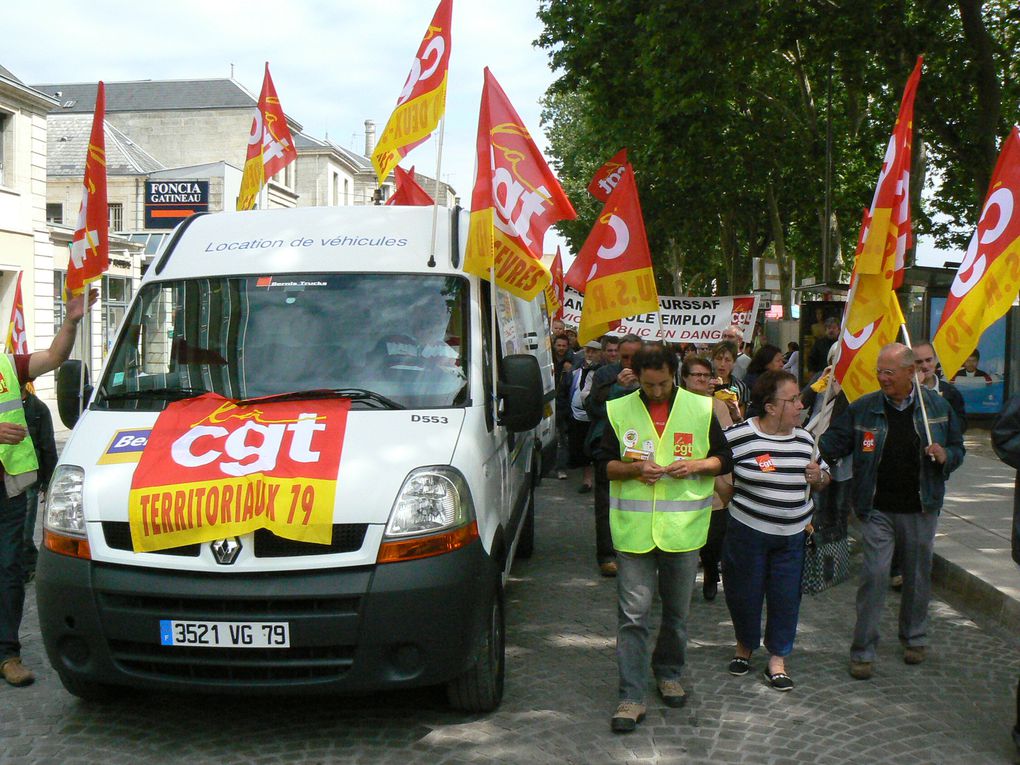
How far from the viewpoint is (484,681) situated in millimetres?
4918

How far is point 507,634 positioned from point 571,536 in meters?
3.18

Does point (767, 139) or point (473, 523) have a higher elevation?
point (767, 139)

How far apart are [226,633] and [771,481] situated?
275 centimetres

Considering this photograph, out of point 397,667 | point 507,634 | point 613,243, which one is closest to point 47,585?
point 397,667

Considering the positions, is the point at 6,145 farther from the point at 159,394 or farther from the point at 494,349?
the point at 494,349

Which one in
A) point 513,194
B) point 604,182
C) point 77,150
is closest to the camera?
point 513,194

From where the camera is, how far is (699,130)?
64.0 ft

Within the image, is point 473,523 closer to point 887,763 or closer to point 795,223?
point 887,763

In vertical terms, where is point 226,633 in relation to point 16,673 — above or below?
above

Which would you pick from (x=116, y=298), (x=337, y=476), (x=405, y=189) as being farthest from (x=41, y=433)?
(x=116, y=298)

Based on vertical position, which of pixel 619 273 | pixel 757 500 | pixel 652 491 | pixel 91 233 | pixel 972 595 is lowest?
pixel 972 595

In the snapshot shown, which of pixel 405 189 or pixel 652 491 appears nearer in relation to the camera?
pixel 652 491

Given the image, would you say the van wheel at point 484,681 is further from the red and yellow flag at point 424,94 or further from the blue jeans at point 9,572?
the red and yellow flag at point 424,94

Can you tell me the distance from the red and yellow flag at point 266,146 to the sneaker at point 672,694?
7.76m
